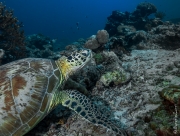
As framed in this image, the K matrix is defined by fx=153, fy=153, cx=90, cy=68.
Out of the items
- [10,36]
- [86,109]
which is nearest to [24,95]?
[86,109]

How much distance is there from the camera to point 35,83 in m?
3.08

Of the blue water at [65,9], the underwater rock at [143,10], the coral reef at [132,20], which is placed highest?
the blue water at [65,9]

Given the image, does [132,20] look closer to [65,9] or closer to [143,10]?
[143,10]

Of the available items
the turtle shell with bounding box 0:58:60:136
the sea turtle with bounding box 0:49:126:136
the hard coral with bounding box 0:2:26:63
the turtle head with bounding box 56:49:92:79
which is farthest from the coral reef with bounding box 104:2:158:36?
the turtle shell with bounding box 0:58:60:136

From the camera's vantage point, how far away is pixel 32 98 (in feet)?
9.61

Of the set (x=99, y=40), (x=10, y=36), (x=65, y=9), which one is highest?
(x=65, y=9)

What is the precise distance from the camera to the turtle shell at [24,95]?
271cm

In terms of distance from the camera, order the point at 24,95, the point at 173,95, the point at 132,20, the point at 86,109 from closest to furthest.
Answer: the point at 173,95 < the point at 24,95 < the point at 86,109 < the point at 132,20

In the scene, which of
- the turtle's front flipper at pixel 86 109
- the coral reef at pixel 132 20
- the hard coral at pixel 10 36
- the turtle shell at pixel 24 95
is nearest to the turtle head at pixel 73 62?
the turtle shell at pixel 24 95

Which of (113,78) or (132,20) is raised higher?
(132,20)

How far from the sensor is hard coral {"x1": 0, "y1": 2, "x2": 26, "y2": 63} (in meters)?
8.43

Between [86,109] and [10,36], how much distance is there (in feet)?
25.8

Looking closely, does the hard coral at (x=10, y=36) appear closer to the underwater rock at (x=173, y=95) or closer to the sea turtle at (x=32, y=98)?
the sea turtle at (x=32, y=98)

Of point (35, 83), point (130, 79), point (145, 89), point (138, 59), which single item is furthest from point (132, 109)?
point (138, 59)
